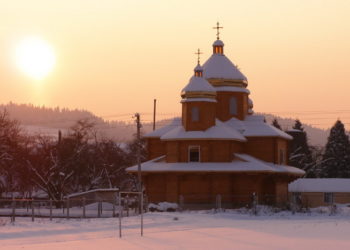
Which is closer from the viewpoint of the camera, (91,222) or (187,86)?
(91,222)

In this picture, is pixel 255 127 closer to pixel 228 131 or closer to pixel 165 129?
pixel 228 131

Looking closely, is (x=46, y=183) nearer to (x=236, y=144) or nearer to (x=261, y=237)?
(x=236, y=144)

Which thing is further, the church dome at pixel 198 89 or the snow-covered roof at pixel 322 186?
the snow-covered roof at pixel 322 186

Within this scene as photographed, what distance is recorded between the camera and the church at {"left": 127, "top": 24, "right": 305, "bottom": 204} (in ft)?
215

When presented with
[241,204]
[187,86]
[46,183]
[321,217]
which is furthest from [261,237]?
[46,183]

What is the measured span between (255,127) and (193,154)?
8.03 m

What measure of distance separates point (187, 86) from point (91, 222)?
81.8 ft

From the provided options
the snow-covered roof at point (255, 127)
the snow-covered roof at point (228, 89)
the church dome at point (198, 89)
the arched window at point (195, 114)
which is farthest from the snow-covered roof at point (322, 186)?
the arched window at point (195, 114)

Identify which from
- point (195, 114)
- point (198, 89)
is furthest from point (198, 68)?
point (195, 114)

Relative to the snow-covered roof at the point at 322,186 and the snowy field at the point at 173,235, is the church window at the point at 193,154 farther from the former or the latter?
the snow-covered roof at the point at 322,186

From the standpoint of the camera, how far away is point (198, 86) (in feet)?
222

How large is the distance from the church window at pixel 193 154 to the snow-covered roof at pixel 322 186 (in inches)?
966

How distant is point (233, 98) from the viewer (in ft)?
241

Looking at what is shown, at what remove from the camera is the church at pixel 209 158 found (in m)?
65.6
